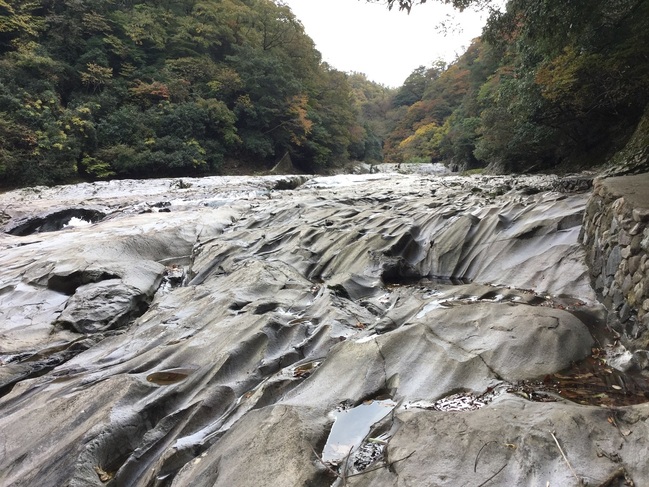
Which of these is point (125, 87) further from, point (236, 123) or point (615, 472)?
point (615, 472)

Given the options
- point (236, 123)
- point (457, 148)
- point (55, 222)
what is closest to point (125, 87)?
point (236, 123)

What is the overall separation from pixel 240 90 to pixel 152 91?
6428 millimetres

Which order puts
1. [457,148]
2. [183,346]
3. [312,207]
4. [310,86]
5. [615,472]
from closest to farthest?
[615,472]
[183,346]
[312,207]
[457,148]
[310,86]

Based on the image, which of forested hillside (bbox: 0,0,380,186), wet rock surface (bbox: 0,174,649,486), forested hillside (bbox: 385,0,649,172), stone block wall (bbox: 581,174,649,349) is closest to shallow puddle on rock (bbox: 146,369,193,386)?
wet rock surface (bbox: 0,174,649,486)

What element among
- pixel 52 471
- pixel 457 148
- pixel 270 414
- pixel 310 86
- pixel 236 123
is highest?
pixel 310 86

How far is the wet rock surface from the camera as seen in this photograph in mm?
1981

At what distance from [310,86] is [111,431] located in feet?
117

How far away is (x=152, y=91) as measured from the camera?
78.0 feet

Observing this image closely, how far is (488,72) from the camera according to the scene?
3253cm

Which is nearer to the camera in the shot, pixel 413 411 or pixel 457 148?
pixel 413 411

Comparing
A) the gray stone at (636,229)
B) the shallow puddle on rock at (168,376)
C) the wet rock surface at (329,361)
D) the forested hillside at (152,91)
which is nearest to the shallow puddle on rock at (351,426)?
the wet rock surface at (329,361)

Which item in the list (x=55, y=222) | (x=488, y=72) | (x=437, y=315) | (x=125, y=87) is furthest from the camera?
(x=488, y=72)

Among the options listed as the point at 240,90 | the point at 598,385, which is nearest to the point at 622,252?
the point at 598,385

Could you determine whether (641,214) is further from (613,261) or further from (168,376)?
(168,376)
